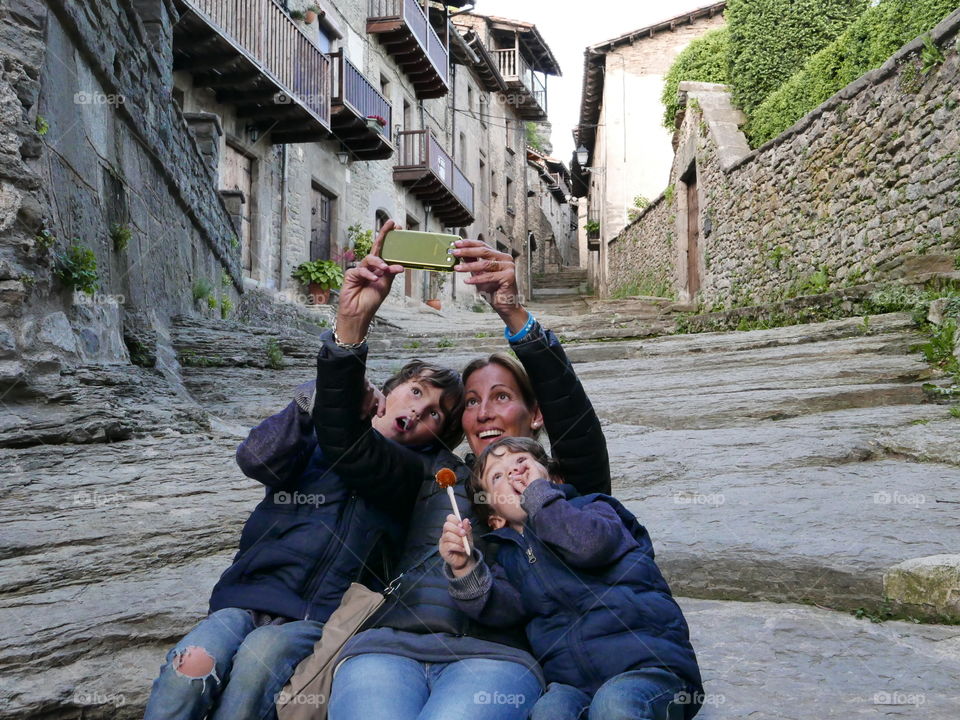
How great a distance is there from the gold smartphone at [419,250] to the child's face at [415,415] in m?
0.48

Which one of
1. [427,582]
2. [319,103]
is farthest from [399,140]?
[427,582]

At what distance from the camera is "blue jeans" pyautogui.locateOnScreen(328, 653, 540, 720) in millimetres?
1811

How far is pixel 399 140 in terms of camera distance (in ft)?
65.0

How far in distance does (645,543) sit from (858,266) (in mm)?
7374

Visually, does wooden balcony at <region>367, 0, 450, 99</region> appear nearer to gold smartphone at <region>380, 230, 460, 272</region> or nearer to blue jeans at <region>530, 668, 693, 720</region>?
gold smartphone at <region>380, 230, 460, 272</region>

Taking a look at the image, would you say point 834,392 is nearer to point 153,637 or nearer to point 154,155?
point 153,637

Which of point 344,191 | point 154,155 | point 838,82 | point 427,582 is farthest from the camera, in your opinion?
point 344,191

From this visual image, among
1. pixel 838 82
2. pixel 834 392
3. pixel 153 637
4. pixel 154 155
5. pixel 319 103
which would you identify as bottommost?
pixel 153 637

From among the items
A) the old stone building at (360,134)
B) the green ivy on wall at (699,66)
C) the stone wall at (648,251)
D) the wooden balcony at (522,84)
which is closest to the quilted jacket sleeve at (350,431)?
the old stone building at (360,134)

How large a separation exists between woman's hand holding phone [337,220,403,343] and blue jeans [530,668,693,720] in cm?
102

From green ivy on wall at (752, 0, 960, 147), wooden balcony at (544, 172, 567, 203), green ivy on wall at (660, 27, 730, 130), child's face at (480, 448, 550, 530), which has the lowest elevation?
child's face at (480, 448, 550, 530)

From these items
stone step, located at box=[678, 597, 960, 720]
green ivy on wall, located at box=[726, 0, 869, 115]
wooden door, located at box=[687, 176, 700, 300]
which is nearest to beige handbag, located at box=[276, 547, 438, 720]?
stone step, located at box=[678, 597, 960, 720]

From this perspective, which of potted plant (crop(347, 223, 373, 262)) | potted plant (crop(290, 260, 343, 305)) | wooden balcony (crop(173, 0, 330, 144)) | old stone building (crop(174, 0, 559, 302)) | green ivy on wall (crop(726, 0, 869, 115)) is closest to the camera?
wooden balcony (crop(173, 0, 330, 144))

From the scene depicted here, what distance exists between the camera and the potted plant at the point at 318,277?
14391 millimetres
